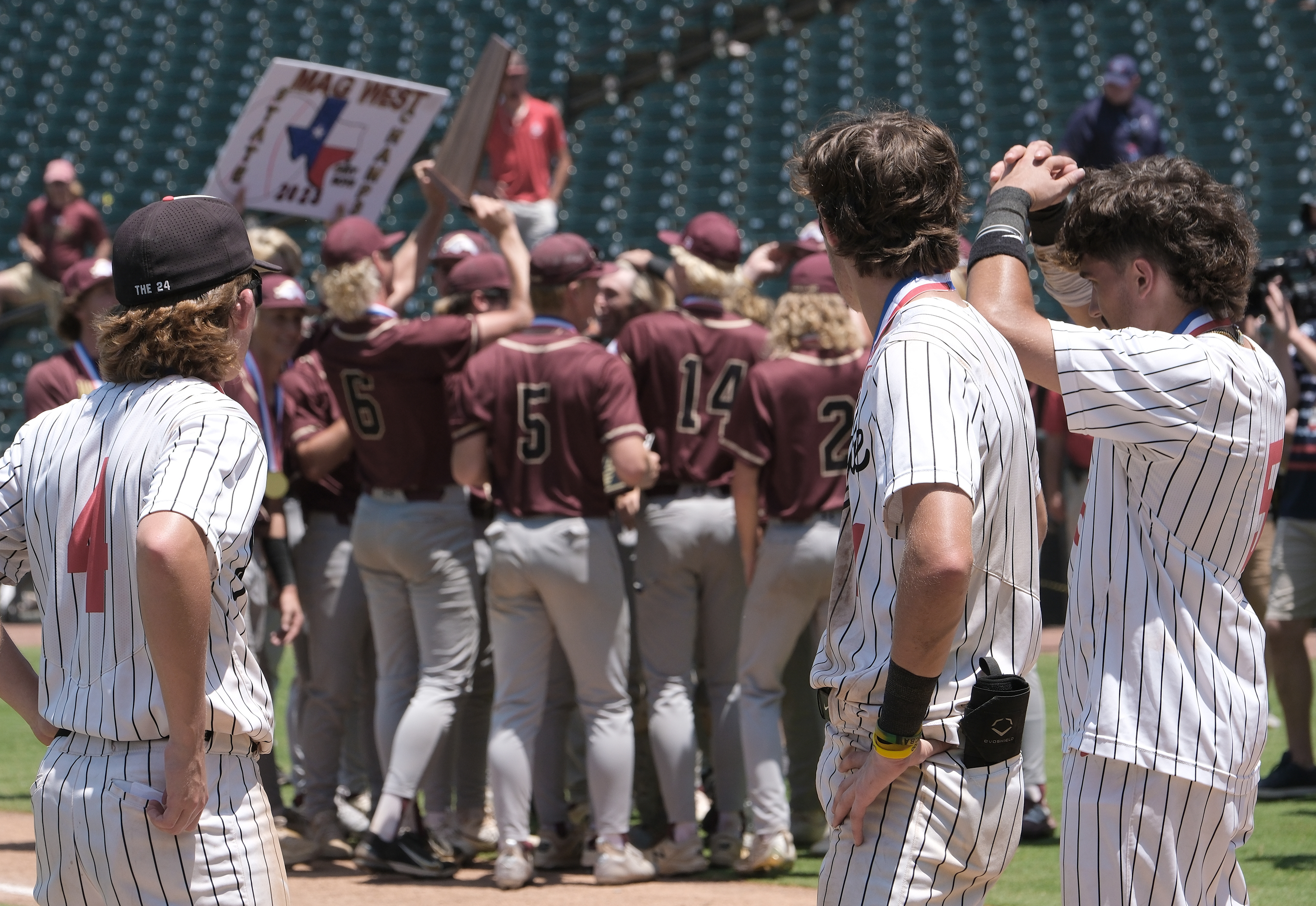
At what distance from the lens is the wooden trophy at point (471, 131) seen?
539 cm

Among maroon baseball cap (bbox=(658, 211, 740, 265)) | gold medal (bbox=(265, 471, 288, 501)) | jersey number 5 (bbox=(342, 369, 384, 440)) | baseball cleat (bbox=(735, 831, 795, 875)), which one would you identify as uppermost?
maroon baseball cap (bbox=(658, 211, 740, 265))

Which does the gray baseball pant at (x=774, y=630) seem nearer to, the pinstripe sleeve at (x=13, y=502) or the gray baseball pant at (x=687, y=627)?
the gray baseball pant at (x=687, y=627)

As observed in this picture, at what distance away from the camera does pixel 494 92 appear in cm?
551

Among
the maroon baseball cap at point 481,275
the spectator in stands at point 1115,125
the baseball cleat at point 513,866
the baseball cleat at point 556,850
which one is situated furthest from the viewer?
the spectator in stands at point 1115,125

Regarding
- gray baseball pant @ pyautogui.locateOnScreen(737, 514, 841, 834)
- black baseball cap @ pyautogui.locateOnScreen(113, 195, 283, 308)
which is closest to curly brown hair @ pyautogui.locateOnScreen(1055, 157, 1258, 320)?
black baseball cap @ pyautogui.locateOnScreen(113, 195, 283, 308)

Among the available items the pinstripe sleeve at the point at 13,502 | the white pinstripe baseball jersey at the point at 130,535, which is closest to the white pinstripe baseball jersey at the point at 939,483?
the white pinstripe baseball jersey at the point at 130,535

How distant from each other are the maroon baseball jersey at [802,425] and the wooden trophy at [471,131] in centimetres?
140

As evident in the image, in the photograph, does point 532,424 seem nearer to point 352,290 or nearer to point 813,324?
point 352,290

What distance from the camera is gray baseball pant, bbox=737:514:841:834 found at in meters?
4.83

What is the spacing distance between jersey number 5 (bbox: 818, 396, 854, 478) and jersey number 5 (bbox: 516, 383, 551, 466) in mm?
953

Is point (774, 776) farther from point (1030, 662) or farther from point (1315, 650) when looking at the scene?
point (1315, 650)

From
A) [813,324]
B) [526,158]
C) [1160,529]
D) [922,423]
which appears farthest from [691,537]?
[526,158]

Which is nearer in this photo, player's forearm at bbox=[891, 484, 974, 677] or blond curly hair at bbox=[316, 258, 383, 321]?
player's forearm at bbox=[891, 484, 974, 677]

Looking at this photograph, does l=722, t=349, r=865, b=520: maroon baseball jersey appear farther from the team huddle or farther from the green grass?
the team huddle
